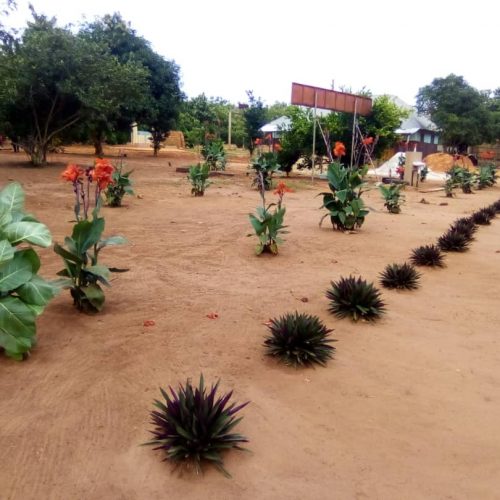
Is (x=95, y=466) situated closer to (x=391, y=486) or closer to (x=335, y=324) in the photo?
(x=391, y=486)

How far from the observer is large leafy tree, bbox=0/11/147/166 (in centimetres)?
1552

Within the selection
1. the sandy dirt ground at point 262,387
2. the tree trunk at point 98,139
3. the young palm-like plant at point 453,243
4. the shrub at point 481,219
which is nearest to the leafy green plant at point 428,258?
the sandy dirt ground at point 262,387

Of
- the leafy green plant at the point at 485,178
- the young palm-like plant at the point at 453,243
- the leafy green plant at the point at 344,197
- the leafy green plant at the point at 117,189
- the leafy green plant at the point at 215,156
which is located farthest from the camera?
the leafy green plant at the point at 485,178

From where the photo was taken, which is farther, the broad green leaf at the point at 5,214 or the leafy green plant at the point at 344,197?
the leafy green plant at the point at 344,197

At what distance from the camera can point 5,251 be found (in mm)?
2828

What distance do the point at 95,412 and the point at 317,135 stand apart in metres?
18.9

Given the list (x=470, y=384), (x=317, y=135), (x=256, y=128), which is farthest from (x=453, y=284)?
(x=256, y=128)

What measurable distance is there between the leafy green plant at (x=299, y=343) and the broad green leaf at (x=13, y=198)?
1936 mm

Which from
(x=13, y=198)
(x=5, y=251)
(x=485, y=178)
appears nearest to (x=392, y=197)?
(x=13, y=198)

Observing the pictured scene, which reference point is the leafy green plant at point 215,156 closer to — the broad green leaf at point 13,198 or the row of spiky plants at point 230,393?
the row of spiky plants at point 230,393

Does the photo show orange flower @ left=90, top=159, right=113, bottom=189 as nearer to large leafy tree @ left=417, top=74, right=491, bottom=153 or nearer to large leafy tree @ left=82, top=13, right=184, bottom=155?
large leafy tree @ left=82, top=13, right=184, bottom=155

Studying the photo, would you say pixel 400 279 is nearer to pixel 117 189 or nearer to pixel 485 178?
pixel 117 189

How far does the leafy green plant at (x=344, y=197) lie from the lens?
7.99 m

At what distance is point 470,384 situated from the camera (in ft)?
10.5
